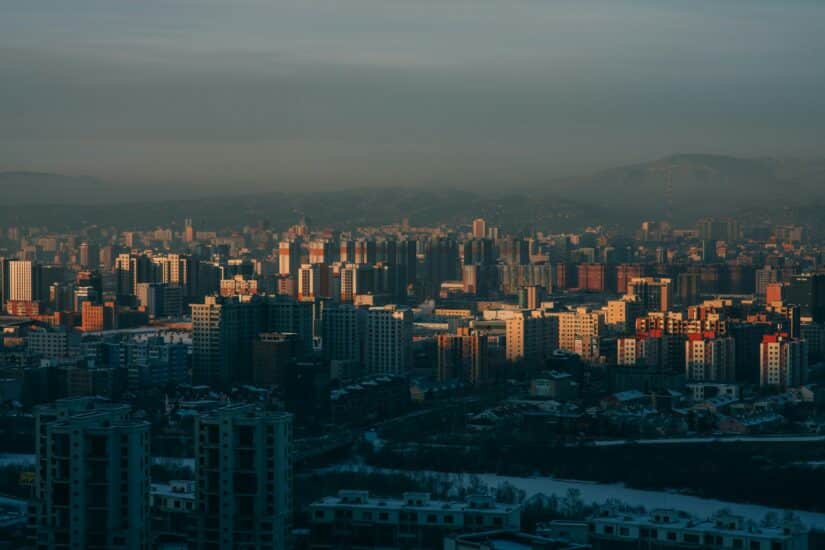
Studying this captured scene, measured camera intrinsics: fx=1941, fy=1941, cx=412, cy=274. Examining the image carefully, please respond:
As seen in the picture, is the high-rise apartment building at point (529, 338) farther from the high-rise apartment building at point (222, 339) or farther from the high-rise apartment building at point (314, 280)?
the high-rise apartment building at point (314, 280)

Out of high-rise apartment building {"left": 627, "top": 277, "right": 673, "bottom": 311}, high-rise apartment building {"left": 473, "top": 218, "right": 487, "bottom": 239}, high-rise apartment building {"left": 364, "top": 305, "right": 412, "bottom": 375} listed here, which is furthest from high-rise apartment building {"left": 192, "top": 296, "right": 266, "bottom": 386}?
high-rise apartment building {"left": 473, "top": 218, "right": 487, "bottom": 239}

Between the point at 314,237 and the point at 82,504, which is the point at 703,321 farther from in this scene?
the point at 314,237

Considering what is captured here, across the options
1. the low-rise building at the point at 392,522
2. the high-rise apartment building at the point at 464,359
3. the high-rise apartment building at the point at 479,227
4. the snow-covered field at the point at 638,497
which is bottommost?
the snow-covered field at the point at 638,497

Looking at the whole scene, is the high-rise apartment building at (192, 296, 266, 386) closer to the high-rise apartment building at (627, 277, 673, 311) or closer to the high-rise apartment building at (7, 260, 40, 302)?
the high-rise apartment building at (627, 277, 673, 311)

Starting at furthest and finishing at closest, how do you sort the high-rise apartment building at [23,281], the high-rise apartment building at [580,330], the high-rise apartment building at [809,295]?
the high-rise apartment building at [23,281] → the high-rise apartment building at [809,295] → the high-rise apartment building at [580,330]

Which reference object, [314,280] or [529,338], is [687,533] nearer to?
[529,338]

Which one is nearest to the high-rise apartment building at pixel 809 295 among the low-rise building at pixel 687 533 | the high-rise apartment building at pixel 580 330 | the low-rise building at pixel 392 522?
the high-rise apartment building at pixel 580 330
